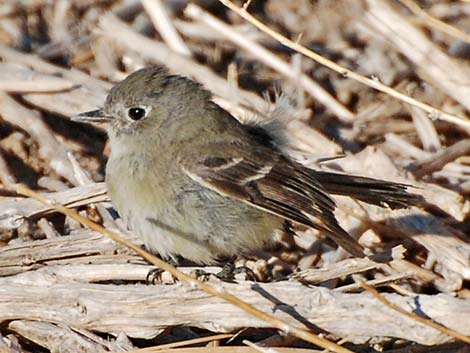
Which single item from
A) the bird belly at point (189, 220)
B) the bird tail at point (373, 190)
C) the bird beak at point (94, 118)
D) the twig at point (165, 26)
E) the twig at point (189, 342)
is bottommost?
the twig at point (189, 342)

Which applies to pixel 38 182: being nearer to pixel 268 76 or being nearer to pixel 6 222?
pixel 6 222

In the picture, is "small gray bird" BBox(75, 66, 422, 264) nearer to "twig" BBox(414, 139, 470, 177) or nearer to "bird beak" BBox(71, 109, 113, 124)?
"bird beak" BBox(71, 109, 113, 124)

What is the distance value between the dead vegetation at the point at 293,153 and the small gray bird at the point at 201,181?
22 centimetres

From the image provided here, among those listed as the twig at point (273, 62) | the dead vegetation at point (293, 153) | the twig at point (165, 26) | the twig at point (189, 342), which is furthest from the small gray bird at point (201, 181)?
the twig at point (165, 26)

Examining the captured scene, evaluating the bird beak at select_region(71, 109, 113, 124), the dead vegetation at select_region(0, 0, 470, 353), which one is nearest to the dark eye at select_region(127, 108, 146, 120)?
the bird beak at select_region(71, 109, 113, 124)

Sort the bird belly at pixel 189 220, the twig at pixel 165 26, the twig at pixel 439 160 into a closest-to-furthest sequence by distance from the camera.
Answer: the bird belly at pixel 189 220, the twig at pixel 439 160, the twig at pixel 165 26

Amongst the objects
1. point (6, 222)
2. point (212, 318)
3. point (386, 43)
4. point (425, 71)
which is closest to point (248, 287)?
point (212, 318)

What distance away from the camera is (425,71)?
634cm

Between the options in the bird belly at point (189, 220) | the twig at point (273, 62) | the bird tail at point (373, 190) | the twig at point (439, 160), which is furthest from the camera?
the twig at point (273, 62)

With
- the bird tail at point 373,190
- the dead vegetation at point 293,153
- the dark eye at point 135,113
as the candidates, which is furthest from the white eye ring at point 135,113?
the bird tail at point 373,190

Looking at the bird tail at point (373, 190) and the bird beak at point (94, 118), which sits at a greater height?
the bird beak at point (94, 118)

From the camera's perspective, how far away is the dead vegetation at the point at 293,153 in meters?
4.56

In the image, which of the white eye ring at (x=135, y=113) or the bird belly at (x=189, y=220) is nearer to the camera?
the bird belly at (x=189, y=220)

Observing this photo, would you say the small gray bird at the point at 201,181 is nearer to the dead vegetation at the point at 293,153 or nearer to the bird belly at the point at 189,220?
the bird belly at the point at 189,220
